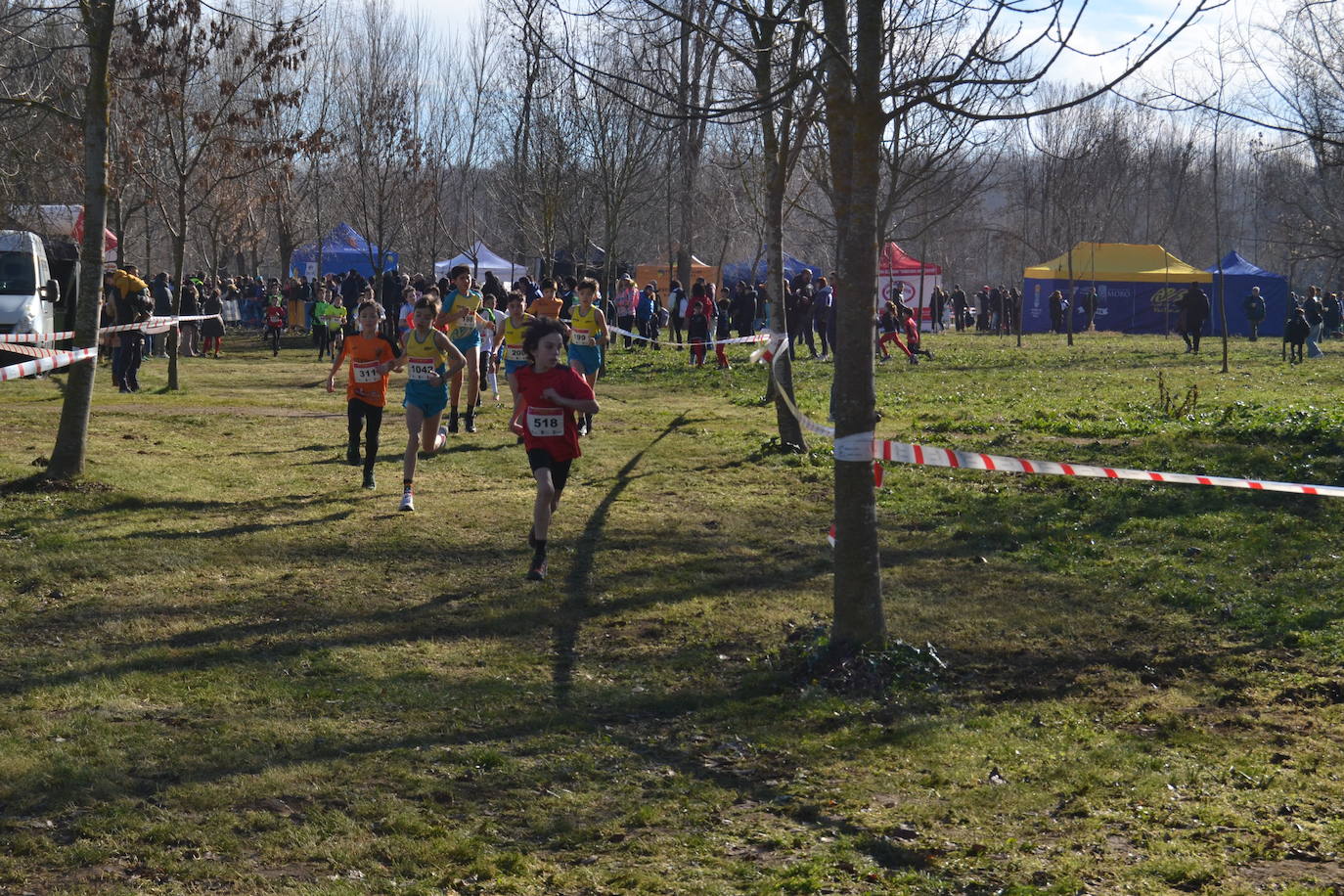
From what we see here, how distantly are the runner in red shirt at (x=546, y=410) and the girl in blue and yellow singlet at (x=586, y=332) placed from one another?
6.33 metres

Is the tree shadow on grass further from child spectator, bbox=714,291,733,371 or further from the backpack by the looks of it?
child spectator, bbox=714,291,733,371

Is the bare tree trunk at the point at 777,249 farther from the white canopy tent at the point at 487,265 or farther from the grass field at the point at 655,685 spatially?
the white canopy tent at the point at 487,265

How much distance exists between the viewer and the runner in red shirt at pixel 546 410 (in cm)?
914

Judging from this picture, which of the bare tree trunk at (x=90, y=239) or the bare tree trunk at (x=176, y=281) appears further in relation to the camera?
the bare tree trunk at (x=176, y=281)

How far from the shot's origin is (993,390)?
73.5 ft

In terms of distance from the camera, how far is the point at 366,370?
12.2 metres

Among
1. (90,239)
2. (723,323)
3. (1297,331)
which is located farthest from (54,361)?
(1297,331)

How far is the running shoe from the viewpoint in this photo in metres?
9.17

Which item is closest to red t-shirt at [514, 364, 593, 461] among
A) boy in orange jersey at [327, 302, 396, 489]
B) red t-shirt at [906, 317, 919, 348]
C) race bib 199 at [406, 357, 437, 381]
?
race bib 199 at [406, 357, 437, 381]

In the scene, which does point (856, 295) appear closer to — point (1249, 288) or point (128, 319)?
point (128, 319)

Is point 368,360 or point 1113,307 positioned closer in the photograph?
point 368,360

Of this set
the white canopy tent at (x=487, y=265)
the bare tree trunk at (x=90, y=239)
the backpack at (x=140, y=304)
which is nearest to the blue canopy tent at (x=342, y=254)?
the white canopy tent at (x=487, y=265)

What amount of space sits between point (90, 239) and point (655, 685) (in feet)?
23.3

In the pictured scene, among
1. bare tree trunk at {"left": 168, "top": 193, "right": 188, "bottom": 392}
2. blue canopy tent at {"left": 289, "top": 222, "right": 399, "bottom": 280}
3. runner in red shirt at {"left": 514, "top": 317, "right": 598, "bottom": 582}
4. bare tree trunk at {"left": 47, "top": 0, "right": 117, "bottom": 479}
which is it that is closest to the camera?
runner in red shirt at {"left": 514, "top": 317, "right": 598, "bottom": 582}
